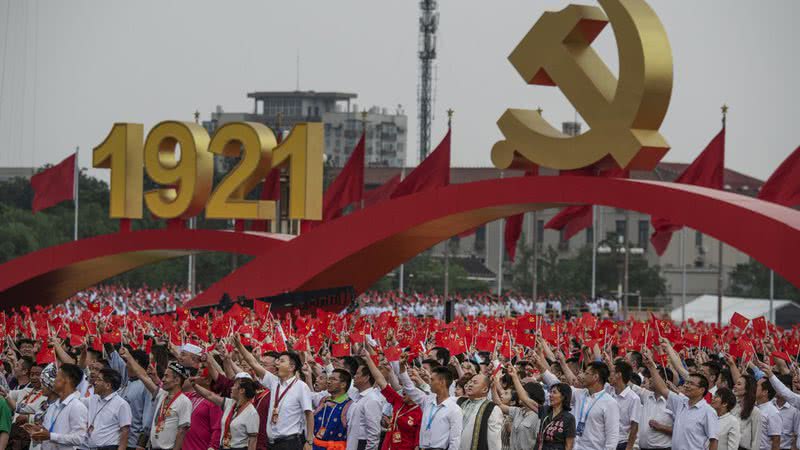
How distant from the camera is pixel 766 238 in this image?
2181 centimetres

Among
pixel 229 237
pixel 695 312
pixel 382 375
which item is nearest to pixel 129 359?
pixel 382 375

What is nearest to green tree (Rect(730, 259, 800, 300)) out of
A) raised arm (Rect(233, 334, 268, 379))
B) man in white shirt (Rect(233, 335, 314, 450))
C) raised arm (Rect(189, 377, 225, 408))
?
man in white shirt (Rect(233, 335, 314, 450))

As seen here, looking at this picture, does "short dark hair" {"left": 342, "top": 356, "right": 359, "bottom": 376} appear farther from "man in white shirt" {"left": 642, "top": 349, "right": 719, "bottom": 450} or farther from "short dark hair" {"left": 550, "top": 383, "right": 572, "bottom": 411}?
"man in white shirt" {"left": 642, "top": 349, "right": 719, "bottom": 450}

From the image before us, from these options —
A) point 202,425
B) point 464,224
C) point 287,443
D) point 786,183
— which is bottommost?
point 287,443

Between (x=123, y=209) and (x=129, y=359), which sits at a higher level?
(x=123, y=209)

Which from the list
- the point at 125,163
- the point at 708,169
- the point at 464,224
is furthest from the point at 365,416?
the point at 125,163

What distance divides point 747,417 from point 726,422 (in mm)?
870

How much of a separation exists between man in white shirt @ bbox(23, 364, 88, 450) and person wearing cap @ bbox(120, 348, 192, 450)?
57cm

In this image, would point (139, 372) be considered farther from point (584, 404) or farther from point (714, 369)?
point (714, 369)

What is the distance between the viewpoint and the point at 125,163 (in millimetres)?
32438

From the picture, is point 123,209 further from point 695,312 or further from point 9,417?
point 695,312

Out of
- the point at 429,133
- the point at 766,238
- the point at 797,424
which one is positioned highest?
the point at 429,133

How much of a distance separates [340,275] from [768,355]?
13360mm

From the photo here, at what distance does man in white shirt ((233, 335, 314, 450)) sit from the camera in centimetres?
1300
